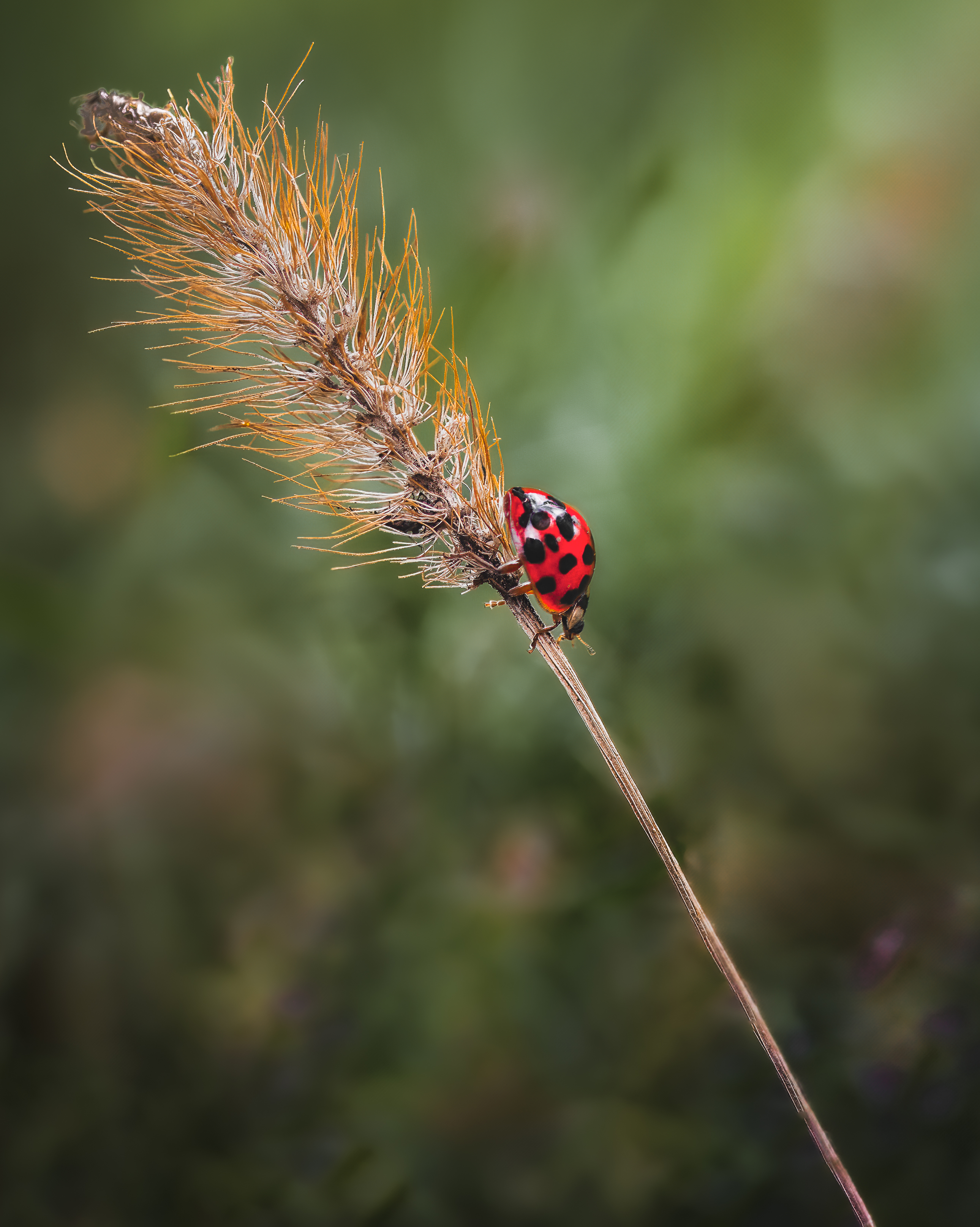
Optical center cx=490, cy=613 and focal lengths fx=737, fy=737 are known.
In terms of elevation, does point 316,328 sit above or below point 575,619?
above

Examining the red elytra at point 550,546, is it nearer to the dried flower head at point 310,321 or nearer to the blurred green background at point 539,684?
the dried flower head at point 310,321

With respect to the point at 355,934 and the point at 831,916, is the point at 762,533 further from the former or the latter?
the point at 355,934

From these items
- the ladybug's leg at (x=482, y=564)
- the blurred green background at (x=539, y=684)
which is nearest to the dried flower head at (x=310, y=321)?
the ladybug's leg at (x=482, y=564)

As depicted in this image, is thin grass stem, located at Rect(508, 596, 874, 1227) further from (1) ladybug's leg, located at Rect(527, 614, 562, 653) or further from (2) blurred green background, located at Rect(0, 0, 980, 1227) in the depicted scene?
(2) blurred green background, located at Rect(0, 0, 980, 1227)

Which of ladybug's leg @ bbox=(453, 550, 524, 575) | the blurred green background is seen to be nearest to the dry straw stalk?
ladybug's leg @ bbox=(453, 550, 524, 575)

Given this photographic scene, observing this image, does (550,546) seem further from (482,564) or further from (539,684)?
(539,684)

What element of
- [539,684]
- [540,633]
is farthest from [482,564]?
[539,684]

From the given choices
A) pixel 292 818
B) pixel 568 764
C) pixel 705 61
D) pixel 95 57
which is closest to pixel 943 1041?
pixel 568 764

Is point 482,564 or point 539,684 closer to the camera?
point 482,564
